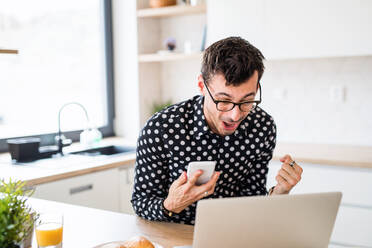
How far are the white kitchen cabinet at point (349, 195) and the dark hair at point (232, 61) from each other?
4.41 feet

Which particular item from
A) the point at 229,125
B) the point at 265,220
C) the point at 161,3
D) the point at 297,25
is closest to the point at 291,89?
the point at 297,25

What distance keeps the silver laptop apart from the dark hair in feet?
1.69

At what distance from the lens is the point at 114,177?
268 centimetres

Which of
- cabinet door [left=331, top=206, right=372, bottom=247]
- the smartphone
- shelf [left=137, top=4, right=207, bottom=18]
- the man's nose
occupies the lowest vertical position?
cabinet door [left=331, top=206, right=372, bottom=247]

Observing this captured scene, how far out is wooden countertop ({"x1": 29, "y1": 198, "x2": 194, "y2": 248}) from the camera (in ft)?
4.14

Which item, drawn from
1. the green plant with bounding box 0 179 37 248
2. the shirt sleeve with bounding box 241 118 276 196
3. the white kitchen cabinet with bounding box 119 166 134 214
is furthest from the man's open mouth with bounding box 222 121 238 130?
the white kitchen cabinet with bounding box 119 166 134 214

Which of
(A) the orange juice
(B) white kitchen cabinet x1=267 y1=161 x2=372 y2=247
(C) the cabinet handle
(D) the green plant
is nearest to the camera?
(D) the green plant

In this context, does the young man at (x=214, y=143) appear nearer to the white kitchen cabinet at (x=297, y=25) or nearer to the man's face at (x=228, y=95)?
the man's face at (x=228, y=95)

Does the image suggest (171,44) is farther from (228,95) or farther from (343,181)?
(228,95)

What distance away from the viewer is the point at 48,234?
1.08m

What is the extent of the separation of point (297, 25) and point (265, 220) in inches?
81.4

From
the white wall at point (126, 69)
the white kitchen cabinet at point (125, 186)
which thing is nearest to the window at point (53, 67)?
the white wall at point (126, 69)

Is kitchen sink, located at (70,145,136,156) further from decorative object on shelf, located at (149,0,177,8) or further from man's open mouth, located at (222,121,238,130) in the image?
man's open mouth, located at (222,121,238,130)

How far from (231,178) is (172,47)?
198 centimetres
